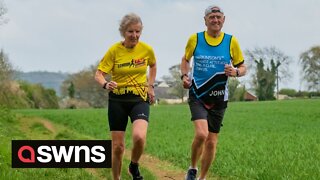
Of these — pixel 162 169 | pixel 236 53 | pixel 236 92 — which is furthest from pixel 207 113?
pixel 236 92

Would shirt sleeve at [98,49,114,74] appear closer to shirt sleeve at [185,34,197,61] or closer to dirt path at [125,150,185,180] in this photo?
shirt sleeve at [185,34,197,61]

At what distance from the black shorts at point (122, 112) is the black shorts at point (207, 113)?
0.84m

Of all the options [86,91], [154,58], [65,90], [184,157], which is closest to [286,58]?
[86,91]

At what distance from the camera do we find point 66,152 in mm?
7211

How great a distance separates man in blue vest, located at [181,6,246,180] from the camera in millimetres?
7695

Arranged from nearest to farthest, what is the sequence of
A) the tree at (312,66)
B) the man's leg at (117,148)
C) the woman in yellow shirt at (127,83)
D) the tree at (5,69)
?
the woman in yellow shirt at (127,83) < the man's leg at (117,148) < the tree at (5,69) < the tree at (312,66)

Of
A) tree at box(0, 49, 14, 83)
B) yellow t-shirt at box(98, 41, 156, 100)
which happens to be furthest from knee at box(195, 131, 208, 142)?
tree at box(0, 49, 14, 83)

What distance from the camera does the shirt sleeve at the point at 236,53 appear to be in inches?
307

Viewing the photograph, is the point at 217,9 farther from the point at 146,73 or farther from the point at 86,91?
the point at 86,91

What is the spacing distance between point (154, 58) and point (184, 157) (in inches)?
269

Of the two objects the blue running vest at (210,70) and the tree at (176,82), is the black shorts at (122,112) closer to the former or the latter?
the blue running vest at (210,70)

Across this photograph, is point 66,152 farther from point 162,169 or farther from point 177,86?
point 177,86

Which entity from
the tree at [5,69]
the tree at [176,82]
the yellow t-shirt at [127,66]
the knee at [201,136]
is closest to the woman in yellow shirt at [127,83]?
the yellow t-shirt at [127,66]

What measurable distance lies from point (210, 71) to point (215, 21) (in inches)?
31.0
